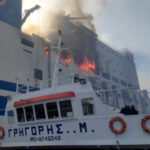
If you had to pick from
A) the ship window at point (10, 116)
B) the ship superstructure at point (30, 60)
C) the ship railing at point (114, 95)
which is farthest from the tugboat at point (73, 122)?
the ship superstructure at point (30, 60)

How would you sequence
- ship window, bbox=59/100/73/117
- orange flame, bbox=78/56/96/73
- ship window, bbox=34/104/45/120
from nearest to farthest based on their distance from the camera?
1. ship window, bbox=59/100/73/117
2. ship window, bbox=34/104/45/120
3. orange flame, bbox=78/56/96/73

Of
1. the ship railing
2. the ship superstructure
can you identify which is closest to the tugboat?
the ship railing

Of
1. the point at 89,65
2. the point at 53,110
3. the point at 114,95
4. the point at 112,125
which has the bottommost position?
the point at 112,125

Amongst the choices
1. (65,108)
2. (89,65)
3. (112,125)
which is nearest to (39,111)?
(65,108)

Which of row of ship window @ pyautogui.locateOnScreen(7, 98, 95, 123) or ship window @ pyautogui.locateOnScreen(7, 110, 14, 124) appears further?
ship window @ pyautogui.locateOnScreen(7, 110, 14, 124)

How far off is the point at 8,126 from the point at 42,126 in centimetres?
229

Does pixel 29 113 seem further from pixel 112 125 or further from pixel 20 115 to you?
pixel 112 125

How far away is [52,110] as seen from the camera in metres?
7.70

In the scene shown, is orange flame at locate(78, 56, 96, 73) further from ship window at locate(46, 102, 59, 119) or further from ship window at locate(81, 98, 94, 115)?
ship window at locate(81, 98, 94, 115)

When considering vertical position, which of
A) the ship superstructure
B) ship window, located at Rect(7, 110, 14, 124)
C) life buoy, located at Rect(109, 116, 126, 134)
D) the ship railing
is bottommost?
life buoy, located at Rect(109, 116, 126, 134)

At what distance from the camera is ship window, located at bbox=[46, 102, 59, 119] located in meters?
7.62

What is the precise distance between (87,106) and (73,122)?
841 mm

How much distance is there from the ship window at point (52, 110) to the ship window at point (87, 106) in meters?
1.15

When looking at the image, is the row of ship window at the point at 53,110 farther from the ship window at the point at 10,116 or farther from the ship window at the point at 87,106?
the ship window at the point at 10,116
